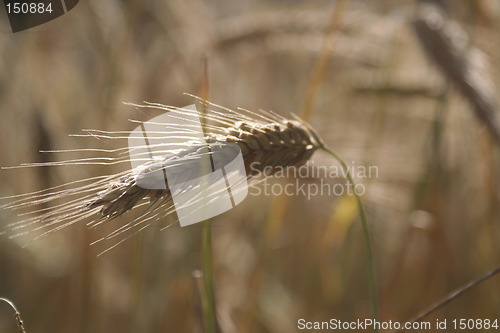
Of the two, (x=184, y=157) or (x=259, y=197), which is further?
(x=259, y=197)

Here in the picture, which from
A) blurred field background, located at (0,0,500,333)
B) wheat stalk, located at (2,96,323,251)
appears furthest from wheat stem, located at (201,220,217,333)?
blurred field background, located at (0,0,500,333)

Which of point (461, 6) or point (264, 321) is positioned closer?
point (264, 321)

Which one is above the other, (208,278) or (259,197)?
(208,278)

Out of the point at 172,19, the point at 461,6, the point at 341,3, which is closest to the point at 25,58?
the point at 172,19

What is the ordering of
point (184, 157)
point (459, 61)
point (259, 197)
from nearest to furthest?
point (184, 157) → point (459, 61) → point (259, 197)

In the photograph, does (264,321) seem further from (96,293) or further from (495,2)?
(495,2)

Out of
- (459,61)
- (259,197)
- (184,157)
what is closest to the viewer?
(184,157)

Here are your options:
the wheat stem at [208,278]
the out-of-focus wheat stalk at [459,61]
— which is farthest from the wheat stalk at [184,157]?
the out-of-focus wheat stalk at [459,61]

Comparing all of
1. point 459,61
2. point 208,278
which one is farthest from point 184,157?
point 459,61

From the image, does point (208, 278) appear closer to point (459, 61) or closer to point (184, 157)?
point (184, 157)
